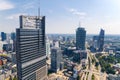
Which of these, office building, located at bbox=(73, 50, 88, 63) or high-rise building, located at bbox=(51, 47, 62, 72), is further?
office building, located at bbox=(73, 50, 88, 63)

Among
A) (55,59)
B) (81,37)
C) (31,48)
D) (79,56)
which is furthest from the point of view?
(81,37)

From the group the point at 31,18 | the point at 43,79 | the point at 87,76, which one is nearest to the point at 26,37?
the point at 31,18

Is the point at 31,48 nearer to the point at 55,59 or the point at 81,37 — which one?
the point at 55,59

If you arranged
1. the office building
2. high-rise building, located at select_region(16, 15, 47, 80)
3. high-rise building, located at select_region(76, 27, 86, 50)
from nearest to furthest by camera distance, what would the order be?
high-rise building, located at select_region(16, 15, 47, 80), the office building, high-rise building, located at select_region(76, 27, 86, 50)

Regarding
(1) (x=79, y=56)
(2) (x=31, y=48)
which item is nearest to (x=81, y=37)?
(1) (x=79, y=56)

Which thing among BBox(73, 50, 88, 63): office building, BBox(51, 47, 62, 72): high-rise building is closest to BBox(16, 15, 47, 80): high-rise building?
BBox(51, 47, 62, 72): high-rise building

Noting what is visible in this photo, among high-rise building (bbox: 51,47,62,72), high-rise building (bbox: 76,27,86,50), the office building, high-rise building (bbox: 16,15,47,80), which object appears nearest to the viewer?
high-rise building (bbox: 16,15,47,80)

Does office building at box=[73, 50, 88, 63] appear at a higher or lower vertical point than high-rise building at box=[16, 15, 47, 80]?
lower

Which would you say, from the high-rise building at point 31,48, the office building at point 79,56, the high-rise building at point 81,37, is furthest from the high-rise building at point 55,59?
the high-rise building at point 81,37

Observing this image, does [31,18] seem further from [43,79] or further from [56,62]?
[56,62]

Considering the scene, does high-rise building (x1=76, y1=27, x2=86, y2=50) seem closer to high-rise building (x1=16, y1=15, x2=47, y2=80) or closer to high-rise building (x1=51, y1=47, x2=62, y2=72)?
high-rise building (x1=51, y1=47, x2=62, y2=72)
